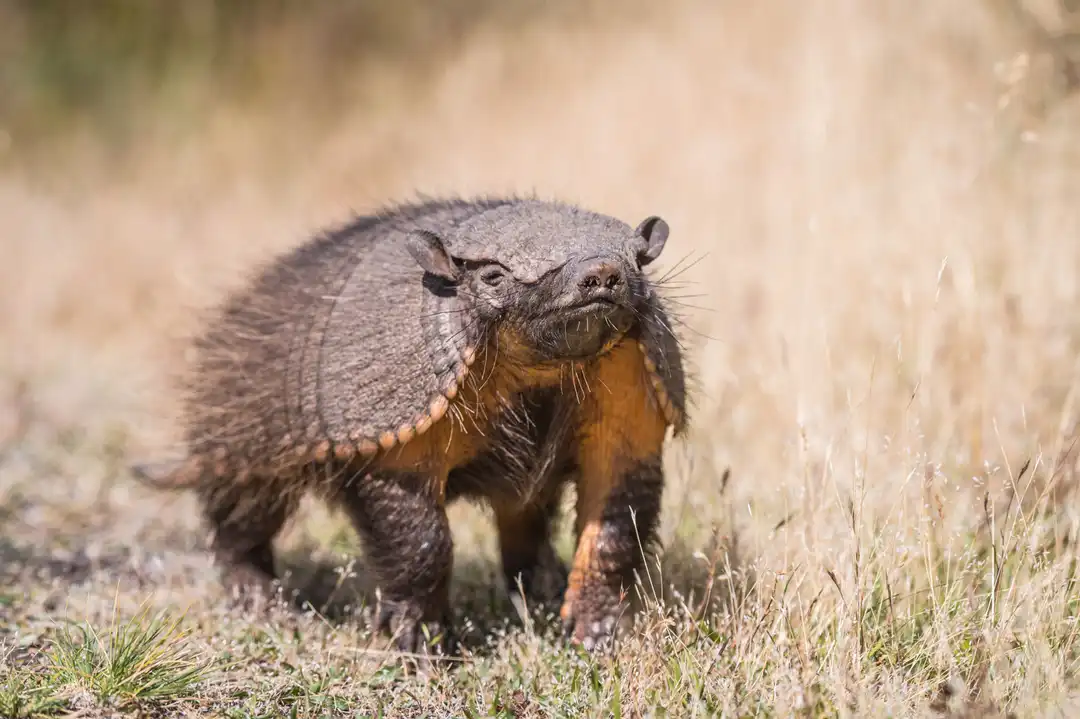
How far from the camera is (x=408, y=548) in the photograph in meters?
4.25

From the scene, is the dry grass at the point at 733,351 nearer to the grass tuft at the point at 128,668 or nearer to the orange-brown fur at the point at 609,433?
the grass tuft at the point at 128,668

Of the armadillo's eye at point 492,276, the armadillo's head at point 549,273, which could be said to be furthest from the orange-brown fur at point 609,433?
the armadillo's eye at point 492,276

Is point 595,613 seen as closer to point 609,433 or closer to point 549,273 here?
point 609,433

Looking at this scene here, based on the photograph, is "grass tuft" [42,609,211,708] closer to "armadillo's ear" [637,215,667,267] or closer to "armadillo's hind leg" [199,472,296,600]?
"armadillo's hind leg" [199,472,296,600]

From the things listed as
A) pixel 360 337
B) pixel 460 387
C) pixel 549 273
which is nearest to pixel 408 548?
pixel 460 387

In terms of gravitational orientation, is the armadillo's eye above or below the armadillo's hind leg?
above

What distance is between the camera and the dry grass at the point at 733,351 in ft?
12.9

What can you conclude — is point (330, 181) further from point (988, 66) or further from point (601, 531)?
point (601, 531)

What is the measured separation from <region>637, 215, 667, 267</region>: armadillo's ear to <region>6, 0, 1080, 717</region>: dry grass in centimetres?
33

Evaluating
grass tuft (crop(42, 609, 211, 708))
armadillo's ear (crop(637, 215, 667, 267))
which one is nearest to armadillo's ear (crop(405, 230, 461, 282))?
armadillo's ear (crop(637, 215, 667, 267))

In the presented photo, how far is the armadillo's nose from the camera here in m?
3.57

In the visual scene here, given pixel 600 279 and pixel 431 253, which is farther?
pixel 431 253

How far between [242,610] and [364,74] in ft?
35.4

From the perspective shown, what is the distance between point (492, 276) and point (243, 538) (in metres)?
2.34
